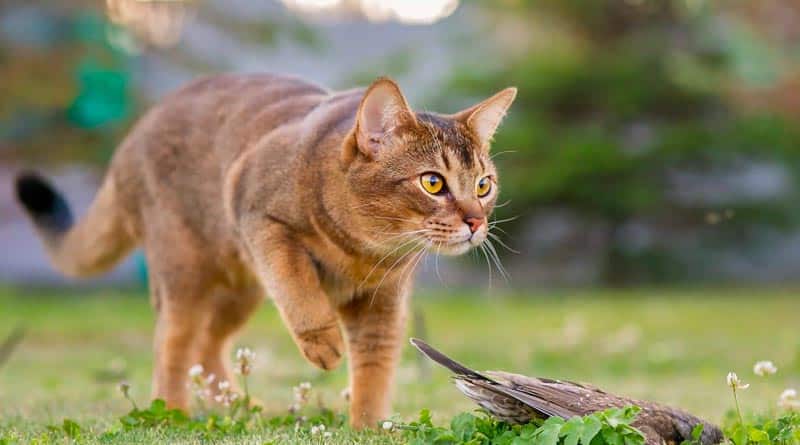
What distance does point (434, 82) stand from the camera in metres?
13.7

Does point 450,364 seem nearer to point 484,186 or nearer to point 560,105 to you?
point 484,186

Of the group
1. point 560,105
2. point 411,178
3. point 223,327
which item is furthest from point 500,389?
point 560,105

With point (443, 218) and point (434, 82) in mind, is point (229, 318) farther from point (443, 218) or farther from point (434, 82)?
point (434, 82)

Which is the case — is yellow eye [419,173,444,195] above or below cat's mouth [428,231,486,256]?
above

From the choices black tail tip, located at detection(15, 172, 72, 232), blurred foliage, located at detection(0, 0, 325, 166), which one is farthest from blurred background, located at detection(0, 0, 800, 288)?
black tail tip, located at detection(15, 172, 72, 232)

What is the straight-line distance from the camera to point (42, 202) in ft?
18.1

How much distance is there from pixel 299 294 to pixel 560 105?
34.2 ft

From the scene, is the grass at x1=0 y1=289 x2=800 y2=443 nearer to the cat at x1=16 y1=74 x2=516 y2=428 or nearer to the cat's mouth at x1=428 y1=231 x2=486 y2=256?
the cat at x1=16 y1=74 x2=516 y2=428

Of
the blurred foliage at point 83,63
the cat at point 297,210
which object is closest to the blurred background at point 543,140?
the blurred foliage at point 83,63

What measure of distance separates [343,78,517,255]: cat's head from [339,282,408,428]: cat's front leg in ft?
1.02

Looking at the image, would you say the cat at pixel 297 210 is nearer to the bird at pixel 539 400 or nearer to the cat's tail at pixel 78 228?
the cat's tail at pixel 78 228

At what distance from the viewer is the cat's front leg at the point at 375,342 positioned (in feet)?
13.6

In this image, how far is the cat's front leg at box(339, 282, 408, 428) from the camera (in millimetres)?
4145

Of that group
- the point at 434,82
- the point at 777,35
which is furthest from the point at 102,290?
the point at 777,35
